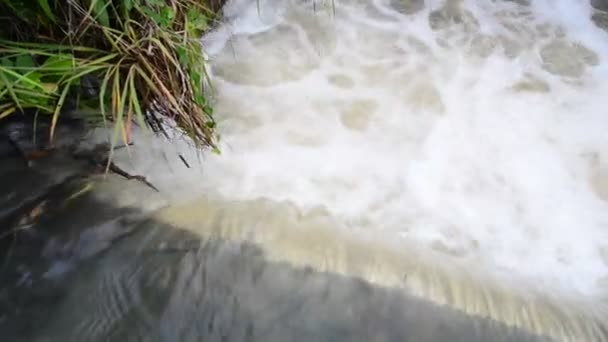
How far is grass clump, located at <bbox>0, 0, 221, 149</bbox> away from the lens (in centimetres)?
206

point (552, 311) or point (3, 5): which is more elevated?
point (3, 5)

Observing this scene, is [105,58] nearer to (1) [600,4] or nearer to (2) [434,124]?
(2) [434,124]

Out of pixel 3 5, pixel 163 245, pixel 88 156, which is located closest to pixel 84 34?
pixel 3 5

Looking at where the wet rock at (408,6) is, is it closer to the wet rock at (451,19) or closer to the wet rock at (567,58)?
the wet rock at (451,19)

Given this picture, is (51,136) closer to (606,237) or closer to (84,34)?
(84,34)

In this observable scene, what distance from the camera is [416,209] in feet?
7.72

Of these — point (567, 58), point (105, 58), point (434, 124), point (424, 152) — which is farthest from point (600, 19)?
point (105, 58)

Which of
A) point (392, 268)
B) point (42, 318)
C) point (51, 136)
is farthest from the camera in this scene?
point (51, 136)

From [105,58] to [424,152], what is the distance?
3.82 feet

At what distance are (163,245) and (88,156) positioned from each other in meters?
0.46

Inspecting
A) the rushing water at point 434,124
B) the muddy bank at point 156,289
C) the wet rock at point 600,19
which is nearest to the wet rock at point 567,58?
the rushing water at point 434,124

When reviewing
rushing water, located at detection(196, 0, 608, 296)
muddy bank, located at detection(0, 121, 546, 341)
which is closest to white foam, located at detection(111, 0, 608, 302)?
rushing water, located at detection(196, 0, 608, 296)

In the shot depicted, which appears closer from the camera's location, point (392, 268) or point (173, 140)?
point (392, 268)

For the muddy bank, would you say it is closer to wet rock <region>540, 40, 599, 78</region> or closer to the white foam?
the white foam
